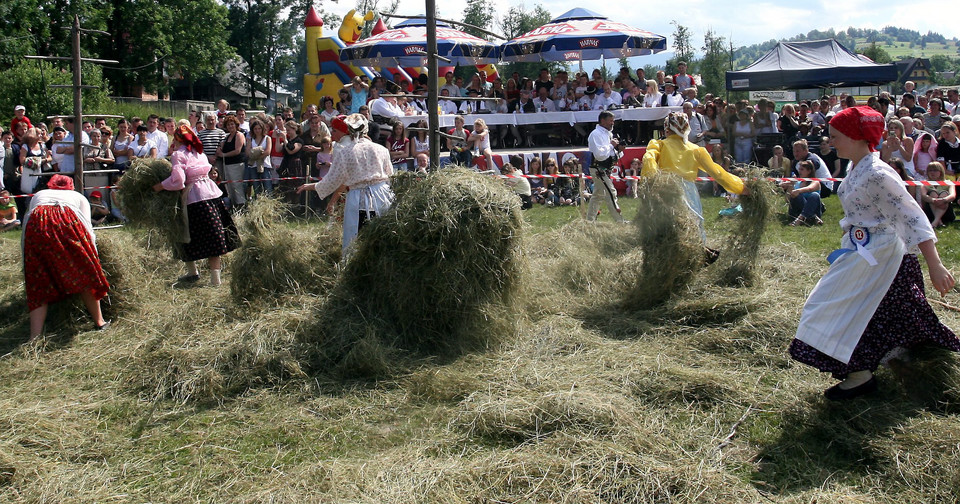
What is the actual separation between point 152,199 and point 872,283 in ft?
21.4

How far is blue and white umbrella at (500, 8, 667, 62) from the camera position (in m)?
17.7

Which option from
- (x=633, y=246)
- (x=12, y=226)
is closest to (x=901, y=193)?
(x=633, y=246)

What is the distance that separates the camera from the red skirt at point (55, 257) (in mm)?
6344

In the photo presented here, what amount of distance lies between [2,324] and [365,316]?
347cm

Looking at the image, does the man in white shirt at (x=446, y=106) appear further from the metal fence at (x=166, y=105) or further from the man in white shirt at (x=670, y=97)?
the metal fence at (x=166, y=105)

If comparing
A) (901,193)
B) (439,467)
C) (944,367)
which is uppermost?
(901,193)

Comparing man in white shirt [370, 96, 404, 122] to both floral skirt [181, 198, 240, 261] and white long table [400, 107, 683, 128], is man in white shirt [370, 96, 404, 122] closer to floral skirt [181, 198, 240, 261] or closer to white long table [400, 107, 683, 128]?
white long table [400, 107, 683, 128]

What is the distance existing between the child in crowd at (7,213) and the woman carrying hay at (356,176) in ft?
24.3

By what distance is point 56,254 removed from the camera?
20.9 ft

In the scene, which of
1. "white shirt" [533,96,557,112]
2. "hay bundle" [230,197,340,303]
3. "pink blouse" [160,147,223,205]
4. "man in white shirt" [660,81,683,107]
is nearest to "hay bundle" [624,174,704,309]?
"hay bundle" [230,197,340,303]

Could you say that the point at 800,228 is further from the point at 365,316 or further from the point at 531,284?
the point at 365,316

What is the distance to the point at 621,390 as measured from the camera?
4.74m

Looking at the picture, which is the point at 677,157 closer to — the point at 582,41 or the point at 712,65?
the point at 582,41

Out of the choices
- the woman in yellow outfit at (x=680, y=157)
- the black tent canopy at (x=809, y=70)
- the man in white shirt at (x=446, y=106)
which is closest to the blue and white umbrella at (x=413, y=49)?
the man in white shirt at (x=446, y=106)
